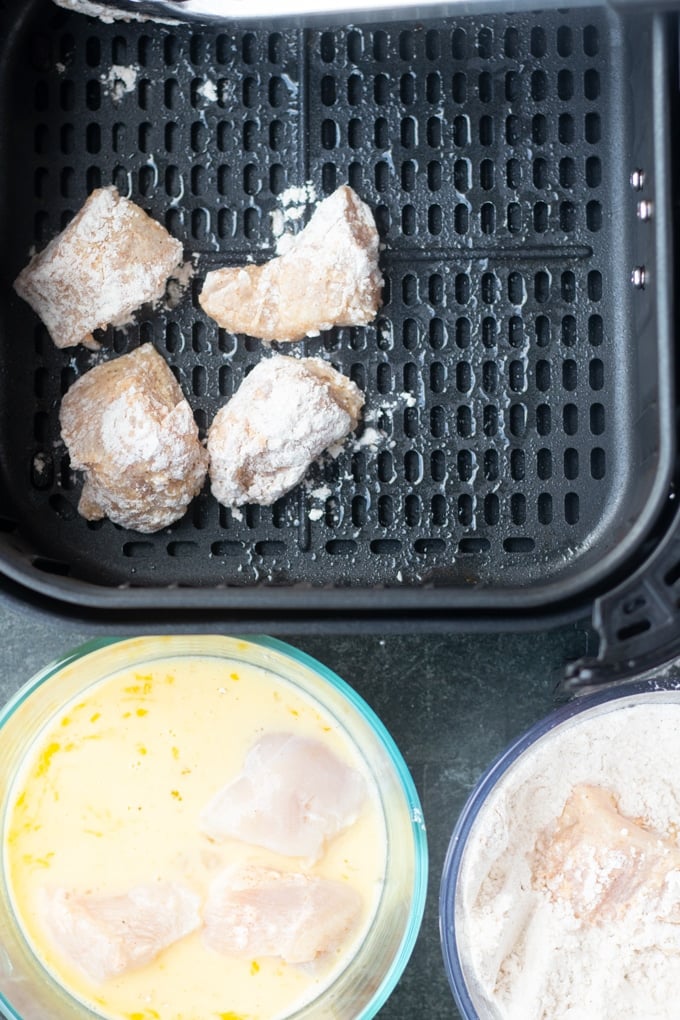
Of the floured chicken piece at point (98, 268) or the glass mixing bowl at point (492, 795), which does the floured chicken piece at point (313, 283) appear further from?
the glass mixing bowl at point (492, 795)

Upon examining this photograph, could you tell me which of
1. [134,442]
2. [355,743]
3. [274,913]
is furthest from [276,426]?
[274,913]

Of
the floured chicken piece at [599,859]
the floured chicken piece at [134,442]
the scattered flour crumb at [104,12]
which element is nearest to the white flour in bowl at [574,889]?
the floured chicken piece at [599,859]

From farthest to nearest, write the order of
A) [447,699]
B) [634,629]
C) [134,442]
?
[447,699] → [134,442] → [634,629]

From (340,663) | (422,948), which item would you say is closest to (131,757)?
(340,663)

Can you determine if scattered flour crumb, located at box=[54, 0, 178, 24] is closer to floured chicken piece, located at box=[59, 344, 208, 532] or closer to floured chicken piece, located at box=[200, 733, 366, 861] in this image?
floured chicken piece, located at box=[59, 344, 208, 532]

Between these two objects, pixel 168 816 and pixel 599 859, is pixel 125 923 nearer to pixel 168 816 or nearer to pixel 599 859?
pixel 168 816

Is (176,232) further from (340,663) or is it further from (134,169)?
(340,663)
